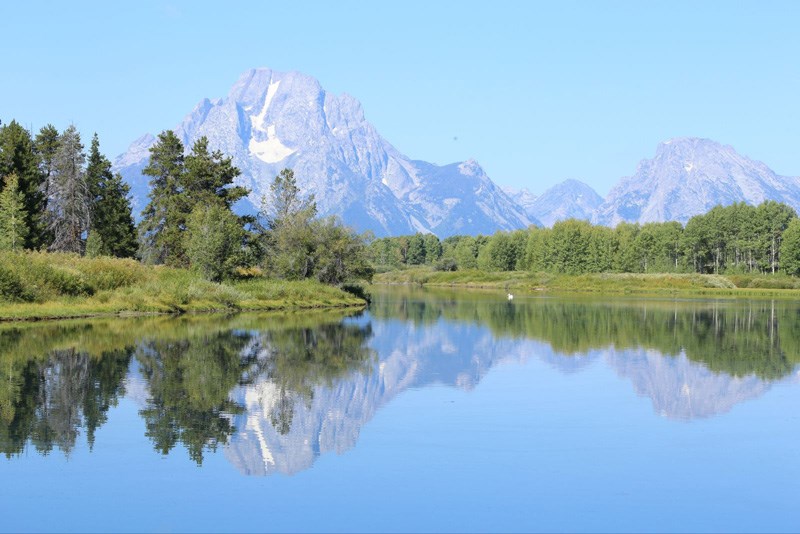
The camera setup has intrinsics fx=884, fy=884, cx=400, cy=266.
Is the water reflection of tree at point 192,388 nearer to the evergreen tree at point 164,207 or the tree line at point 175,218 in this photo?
the tree line at point 175,218

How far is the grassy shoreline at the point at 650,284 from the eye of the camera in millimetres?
129625

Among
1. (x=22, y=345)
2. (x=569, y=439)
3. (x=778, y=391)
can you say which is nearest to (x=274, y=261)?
(x=22, y=345)

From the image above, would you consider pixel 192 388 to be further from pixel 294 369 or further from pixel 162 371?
pixel 294 369

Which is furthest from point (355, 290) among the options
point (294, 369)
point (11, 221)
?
point (294, 369)

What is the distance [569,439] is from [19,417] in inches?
478

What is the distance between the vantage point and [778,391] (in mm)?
27750

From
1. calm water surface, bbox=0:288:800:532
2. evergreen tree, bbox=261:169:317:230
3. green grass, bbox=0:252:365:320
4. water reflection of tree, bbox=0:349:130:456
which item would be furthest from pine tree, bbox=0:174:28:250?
water reflection of tree, bbox=0:349:130:456

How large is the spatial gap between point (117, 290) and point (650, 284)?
101 meters

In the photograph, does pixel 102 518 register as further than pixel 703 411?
No

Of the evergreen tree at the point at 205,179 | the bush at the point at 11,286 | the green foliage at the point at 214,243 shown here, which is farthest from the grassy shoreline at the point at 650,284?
the bush at the point at 11,286

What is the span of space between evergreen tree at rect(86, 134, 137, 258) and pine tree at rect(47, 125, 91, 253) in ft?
15.1

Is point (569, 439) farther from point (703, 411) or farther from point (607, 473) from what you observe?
point (703, 411)

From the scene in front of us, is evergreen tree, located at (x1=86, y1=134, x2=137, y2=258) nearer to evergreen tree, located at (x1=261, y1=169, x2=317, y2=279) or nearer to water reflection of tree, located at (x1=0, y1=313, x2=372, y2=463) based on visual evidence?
evergreen tree, located at (x1=261, y1=169, x2=317, y2=279)

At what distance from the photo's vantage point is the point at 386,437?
1906 centimetres
